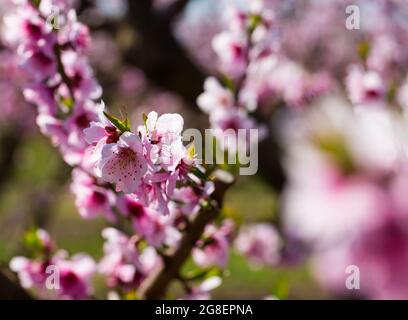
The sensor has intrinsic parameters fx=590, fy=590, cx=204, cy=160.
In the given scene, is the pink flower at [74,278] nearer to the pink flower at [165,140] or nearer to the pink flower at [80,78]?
the pink flower at [80,78]

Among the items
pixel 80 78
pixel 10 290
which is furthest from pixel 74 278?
pixel 80 78

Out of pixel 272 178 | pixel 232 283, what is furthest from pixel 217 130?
pixel 232 283

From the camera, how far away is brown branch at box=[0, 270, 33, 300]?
1634 millimetres

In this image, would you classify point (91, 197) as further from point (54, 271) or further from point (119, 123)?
point (119, 123)

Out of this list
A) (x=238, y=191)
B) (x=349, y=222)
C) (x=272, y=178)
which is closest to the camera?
(x=349, y=222)

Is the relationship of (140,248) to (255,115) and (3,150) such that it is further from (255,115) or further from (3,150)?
(3,150)

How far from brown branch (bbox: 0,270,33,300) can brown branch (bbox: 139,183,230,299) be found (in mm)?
339

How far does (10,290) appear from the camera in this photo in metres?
1.65

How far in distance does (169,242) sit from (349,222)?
1.15m

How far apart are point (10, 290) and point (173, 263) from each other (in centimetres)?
47

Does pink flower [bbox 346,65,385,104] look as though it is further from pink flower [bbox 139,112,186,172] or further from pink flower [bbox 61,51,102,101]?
pink flower [bbox 139,112,186,172]

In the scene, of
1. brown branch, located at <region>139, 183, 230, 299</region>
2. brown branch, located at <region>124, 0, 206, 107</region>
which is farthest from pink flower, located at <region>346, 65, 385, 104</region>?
brown branch, located at <region>124, 0, 206, 107</region>

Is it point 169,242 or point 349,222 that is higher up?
point 169,242

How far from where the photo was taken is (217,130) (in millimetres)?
1921
